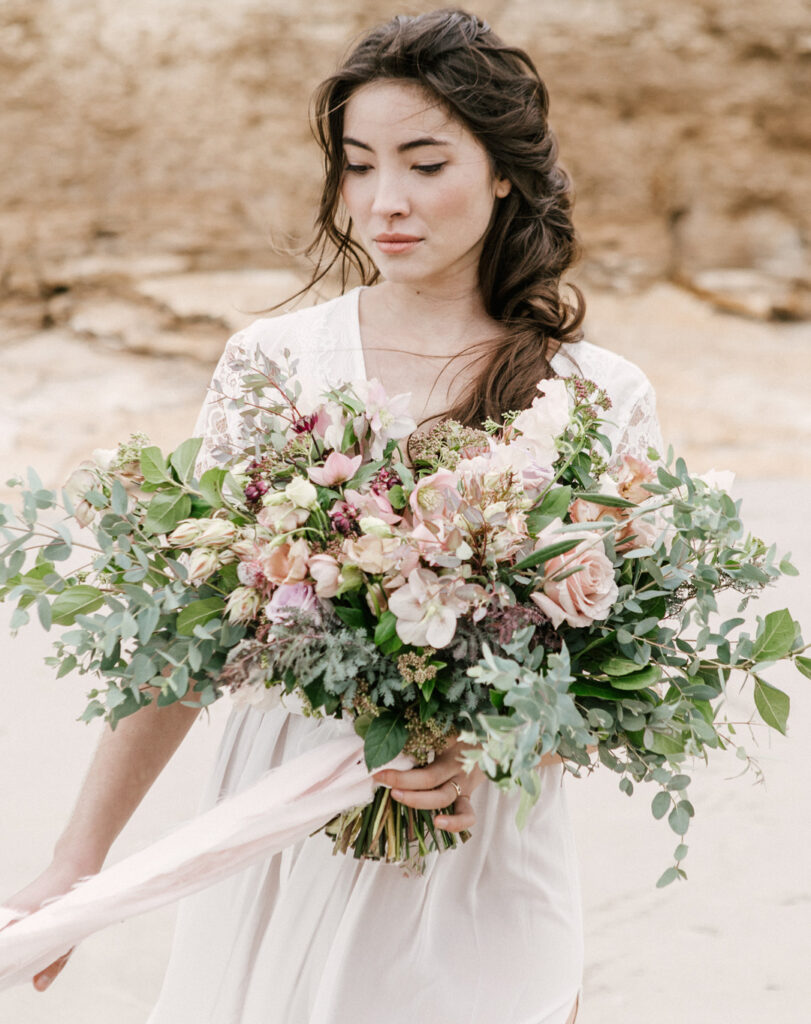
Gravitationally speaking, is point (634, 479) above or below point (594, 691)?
above

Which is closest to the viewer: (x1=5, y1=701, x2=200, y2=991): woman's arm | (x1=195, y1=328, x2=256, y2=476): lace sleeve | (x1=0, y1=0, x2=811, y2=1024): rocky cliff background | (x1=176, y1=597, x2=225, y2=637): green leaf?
(x1=176, y1=597, x2=225, y2=637): green leaf

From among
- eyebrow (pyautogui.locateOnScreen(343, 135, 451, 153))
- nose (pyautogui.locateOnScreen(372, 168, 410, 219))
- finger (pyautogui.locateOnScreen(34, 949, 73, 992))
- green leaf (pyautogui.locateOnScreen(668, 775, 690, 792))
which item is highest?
eyebrow (pyautogui.locateOnScreen(343, 135, 451, 153))

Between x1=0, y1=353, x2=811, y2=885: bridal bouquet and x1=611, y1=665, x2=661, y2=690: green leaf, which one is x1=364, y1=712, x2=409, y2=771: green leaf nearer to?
x1=0, y1=353, x2=811, y2=885: bridal bouquet

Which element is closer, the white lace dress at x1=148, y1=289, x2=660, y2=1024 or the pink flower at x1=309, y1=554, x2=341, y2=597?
the pink flower at x1=309, y1=554, x2=341, y2=597

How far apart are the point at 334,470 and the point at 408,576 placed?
15cm

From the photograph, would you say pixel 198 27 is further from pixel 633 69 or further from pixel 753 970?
pixel 753 970

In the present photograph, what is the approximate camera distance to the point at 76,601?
1354mm

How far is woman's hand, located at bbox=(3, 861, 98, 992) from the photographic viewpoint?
1463 mm

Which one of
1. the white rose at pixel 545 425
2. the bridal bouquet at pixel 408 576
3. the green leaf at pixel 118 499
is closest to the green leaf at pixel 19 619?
the bridal bouquet at pixel 408 576

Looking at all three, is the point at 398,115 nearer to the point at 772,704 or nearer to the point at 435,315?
the point at 435,315

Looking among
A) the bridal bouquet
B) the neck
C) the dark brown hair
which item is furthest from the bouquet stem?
the neck

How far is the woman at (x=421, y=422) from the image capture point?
1.58 m

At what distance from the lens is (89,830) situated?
1586 mm

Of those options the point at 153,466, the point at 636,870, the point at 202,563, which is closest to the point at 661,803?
the point at 202,563
